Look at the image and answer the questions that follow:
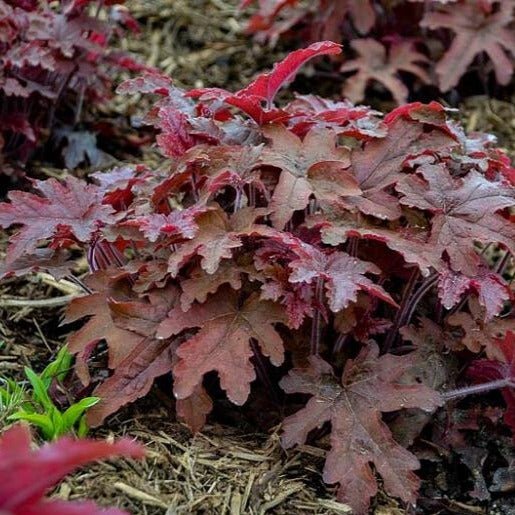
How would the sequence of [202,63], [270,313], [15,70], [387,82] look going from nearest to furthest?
[270,313]
[15,70]
[387,82]
[202,63]

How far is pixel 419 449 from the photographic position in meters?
2.07

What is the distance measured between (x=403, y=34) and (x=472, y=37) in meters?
0.34

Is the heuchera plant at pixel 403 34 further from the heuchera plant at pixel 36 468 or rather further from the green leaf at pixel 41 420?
the heuchera plant at pixel 36 468

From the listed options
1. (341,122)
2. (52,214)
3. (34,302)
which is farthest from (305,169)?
(34,302)

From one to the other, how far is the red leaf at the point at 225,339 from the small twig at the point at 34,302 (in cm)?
64

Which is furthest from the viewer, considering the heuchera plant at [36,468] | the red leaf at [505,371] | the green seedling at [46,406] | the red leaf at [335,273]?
the red leaf at [505,371]

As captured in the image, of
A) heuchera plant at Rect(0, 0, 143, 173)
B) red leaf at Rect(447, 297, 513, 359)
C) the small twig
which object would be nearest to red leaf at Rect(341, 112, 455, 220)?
red leaf at Rect(447, 297, 513, 359)

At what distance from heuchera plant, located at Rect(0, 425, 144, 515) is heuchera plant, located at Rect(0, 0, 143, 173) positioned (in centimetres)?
161

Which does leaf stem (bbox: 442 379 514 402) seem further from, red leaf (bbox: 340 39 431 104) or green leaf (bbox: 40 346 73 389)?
red leaf (bbox: 340 39 431 104)

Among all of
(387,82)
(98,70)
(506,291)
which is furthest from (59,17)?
(506,291)

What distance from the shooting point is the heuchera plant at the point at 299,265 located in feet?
5.97

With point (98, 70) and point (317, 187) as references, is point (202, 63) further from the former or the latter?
point (317, 187)

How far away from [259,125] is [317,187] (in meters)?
0.24

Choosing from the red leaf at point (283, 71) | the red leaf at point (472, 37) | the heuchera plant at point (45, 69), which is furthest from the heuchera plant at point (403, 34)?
the red leaf at point (283, 71)
